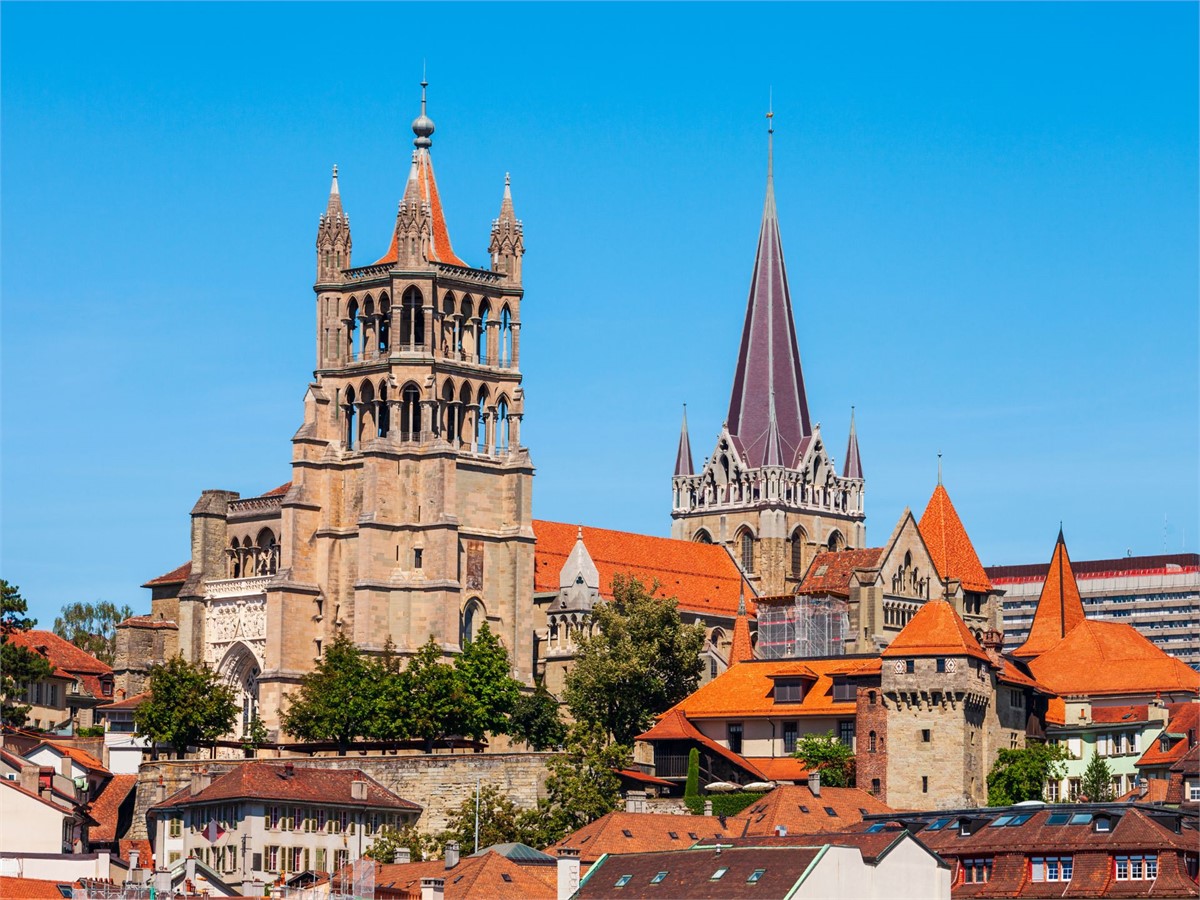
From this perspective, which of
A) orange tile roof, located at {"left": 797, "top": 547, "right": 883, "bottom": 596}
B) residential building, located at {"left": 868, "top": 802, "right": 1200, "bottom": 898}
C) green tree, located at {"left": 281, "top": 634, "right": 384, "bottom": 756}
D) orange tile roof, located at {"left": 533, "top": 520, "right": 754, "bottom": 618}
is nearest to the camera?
residential building, located at {"left": 868, "top": 802, "right": 1200, "bottom": 898}

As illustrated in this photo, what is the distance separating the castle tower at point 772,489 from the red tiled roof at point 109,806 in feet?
200

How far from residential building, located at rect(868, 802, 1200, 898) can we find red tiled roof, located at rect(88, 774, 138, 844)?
3799 cm

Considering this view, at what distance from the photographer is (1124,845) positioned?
9775 cm

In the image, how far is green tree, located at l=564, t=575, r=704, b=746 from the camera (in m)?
146

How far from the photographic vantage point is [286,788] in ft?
397

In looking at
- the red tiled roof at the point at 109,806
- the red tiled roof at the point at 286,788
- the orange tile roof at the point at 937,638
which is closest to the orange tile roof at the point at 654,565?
the red tiled roof at the point at 109,806

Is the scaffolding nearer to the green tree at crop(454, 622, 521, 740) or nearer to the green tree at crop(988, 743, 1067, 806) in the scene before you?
the green tree at crop(454, 622, 521, 740)

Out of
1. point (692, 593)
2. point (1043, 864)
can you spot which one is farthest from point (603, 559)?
point (1043, 864)

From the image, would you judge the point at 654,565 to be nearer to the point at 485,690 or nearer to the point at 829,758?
the point at 485,690

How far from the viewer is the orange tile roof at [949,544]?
173 meters

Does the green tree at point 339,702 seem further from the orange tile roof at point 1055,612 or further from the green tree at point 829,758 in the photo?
the orange tile roof at point 1055,612

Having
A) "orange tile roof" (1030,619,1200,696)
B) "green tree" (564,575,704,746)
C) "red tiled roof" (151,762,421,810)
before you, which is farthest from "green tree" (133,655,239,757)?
"orange tile roof" (1030,619,1200,696)

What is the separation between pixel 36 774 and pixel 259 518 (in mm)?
45118

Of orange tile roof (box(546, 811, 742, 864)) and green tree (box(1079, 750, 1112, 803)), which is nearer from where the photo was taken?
orange tile roof (box(546, 811, 742, 864))
